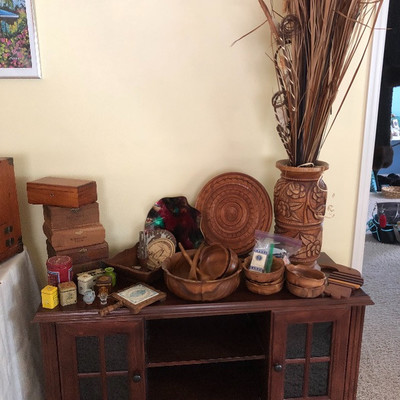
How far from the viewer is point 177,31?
4.68 ft

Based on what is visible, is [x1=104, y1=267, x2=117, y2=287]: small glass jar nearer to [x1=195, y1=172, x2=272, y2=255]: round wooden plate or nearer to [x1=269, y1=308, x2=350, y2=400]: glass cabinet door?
[x1=195, y1=172, x2=272, y2=255]: round wooden plate

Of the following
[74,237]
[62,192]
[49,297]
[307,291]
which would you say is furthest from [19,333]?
[307,291]

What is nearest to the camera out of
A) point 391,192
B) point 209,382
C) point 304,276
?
point 304,276

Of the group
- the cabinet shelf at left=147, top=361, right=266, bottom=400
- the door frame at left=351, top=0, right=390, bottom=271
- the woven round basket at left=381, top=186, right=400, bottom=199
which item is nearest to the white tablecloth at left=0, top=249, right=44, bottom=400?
the cabinet shelf at left=147, top=361, right=266, bottom=400

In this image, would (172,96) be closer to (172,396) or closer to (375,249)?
(172,396)

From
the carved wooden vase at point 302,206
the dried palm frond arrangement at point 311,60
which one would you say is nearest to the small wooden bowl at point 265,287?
the carved wooden vase at point 302,206

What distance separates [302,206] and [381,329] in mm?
1277

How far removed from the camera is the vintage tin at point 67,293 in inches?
47.2

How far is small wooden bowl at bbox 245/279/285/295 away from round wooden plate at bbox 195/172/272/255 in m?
0.29

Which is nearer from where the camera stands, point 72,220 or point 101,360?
point 101,360

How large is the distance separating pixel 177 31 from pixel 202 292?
0.89 m

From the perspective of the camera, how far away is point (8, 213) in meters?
1.32

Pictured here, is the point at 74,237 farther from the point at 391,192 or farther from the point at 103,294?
the point at 391,192

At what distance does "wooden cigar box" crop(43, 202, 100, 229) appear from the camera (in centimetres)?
133
